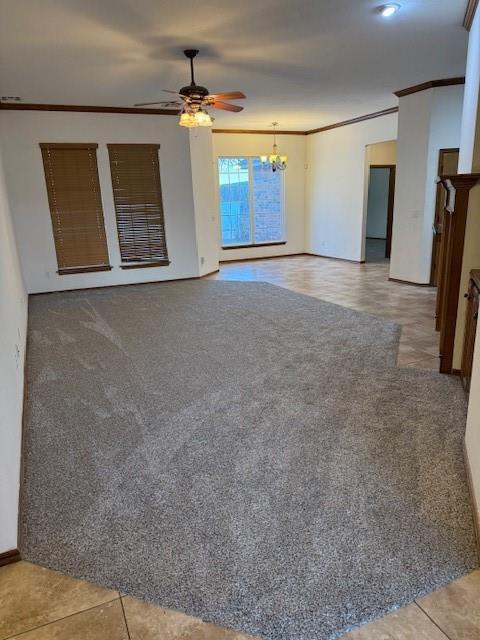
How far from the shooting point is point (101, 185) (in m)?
6.82

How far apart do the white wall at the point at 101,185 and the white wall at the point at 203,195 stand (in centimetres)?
10

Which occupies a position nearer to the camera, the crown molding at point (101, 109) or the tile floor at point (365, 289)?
the tile floor at point (365, 289)

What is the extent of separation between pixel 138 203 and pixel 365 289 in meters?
3.98

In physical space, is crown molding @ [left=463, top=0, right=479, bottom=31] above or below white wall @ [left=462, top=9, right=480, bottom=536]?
above

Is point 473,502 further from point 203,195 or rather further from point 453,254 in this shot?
point 203,195

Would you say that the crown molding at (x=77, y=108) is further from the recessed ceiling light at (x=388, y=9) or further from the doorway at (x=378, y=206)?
the doorway at (x=378, y=206)

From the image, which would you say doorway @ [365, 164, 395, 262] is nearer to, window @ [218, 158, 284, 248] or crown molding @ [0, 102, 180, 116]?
window @ [218, 158, 284, 248]

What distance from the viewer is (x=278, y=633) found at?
1384mm

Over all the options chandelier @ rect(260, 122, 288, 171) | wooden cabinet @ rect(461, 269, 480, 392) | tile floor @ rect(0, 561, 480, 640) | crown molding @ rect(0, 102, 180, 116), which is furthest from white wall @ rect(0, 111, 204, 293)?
tile floor @ rect(0, 561, 480, 640)

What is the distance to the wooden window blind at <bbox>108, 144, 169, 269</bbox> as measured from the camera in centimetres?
688

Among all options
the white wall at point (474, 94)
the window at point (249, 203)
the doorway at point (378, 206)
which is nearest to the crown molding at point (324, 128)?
the window at point (249, 203)

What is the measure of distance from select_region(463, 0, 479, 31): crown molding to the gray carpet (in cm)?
279

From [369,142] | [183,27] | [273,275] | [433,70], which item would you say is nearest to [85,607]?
[183,27]

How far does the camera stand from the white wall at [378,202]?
11953mm
